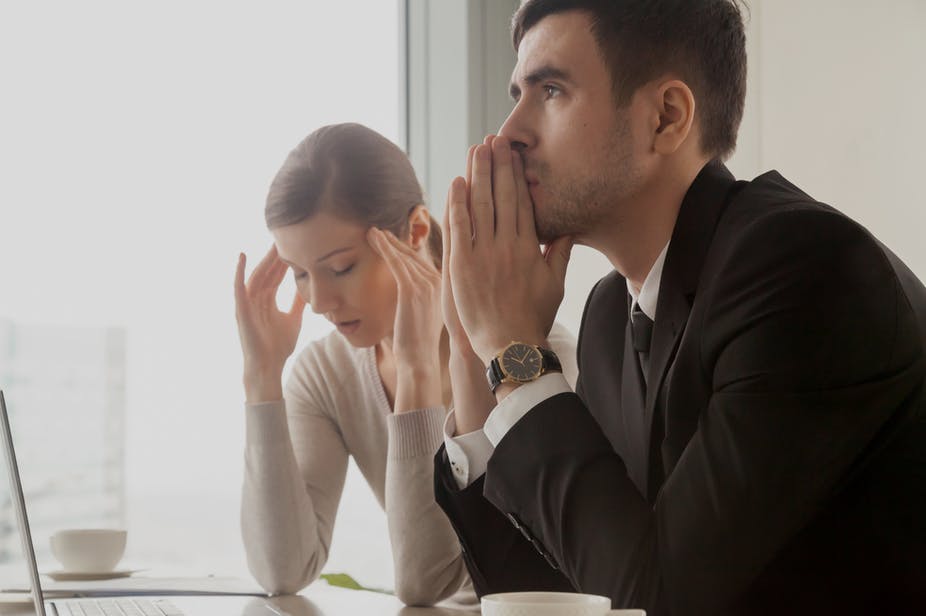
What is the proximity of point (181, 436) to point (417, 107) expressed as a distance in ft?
3.65

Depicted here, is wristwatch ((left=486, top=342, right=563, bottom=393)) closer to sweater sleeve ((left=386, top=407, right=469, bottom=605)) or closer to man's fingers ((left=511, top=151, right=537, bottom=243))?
man's fingers ((left=511, top=151, right=537, bottom=243))

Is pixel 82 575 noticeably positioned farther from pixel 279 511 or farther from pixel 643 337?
pixel 643 337

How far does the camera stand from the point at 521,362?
3.84 feet

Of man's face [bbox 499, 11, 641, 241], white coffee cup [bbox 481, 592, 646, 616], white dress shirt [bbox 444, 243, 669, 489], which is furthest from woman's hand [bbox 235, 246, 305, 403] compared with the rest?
white coffee cup [bbox 481, 592, 646, 616]

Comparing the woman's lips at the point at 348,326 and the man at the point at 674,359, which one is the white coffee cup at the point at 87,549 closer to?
the woman's lips at the point at 348,326

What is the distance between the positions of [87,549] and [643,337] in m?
1.02

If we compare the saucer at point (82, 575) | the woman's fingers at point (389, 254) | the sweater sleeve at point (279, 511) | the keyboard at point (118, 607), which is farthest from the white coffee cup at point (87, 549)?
the woman's fingers at point (389, 254)

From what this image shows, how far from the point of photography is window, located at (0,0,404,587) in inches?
83.5

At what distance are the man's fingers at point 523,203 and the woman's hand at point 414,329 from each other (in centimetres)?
49

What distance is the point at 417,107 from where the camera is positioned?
2.84 meters

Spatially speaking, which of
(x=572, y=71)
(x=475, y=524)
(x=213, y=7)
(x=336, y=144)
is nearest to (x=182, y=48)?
(x=213, y=7)

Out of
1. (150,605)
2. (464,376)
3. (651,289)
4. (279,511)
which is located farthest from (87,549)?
(651,289)

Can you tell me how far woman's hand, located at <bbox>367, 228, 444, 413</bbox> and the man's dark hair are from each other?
0.51 m

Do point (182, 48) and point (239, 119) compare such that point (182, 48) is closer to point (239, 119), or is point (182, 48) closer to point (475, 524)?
point (239, 119)
